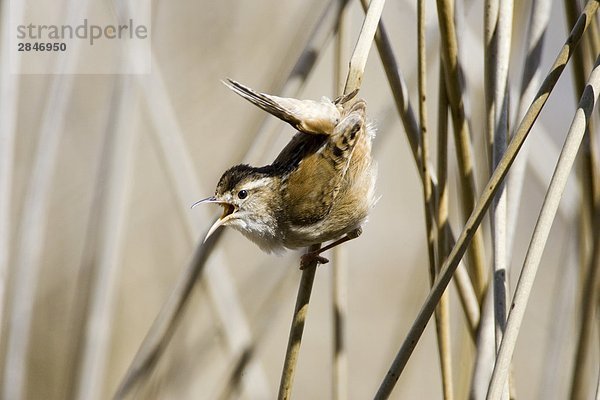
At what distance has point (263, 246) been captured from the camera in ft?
7.54

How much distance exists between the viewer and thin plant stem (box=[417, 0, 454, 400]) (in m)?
1.83

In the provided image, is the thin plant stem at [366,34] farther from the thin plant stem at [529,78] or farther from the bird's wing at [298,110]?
the thin plant stem at [529,78]

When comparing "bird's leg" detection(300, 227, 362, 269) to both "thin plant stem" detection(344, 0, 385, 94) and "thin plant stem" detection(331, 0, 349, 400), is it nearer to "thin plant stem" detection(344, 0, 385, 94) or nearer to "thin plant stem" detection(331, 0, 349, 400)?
"thin plant stem" detection(331, 0, 349, 400)

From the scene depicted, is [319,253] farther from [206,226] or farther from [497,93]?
[497,93]

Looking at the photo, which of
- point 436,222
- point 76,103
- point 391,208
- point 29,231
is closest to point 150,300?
point 76,103

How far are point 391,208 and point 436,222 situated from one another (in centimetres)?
267

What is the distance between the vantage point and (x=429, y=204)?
1.88m

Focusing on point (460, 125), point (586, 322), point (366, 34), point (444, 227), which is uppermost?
point (366, 34)

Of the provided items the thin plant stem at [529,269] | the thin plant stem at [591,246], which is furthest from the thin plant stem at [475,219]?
the thin plant stem at [591,246]

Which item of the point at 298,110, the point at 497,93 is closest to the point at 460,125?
the point at 497,93

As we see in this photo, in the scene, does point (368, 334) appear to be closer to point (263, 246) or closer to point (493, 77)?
point (263, 246)

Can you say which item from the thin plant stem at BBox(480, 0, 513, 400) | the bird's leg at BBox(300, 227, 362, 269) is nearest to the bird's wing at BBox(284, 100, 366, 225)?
the bird's leg at BBox(300, 227, 362, 269)

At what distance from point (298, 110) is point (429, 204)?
1.42 feet

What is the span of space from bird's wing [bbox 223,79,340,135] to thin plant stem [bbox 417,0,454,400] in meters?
0.31
